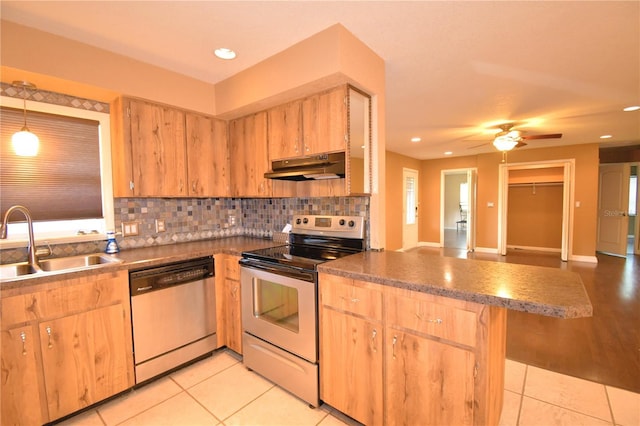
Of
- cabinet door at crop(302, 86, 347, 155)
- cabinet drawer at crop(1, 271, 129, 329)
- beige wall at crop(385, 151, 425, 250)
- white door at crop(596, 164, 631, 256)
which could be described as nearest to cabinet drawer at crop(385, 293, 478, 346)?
cabinet door at crop(302, 86, 347, 155)

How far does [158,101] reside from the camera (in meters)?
2.30

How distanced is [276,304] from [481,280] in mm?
1380

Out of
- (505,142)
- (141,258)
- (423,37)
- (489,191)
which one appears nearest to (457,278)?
(423,37)

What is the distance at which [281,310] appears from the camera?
2.03 metres

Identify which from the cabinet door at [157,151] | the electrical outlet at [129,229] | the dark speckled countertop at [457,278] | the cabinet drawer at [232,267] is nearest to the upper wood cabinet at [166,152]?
the cabinet door at [157,151]

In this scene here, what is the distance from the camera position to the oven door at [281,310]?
1.77 metres

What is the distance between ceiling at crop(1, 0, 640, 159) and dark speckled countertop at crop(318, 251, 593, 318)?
1485 millimetres

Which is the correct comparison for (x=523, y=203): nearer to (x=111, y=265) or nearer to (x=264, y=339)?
(x=264, y=339)

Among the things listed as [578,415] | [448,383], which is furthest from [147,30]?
[578,415]

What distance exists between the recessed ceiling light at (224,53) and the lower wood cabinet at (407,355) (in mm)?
1766

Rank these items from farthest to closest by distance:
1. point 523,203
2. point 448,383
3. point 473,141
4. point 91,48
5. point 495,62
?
point 523,203 → point 473,141 → point 495,62 → point 91,48 → point 448,383

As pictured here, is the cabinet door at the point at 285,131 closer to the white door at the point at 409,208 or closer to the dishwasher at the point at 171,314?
the dishwasher at the point at 171,314

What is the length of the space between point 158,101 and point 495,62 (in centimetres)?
280

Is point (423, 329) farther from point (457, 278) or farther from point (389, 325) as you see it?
point (457, 278)
